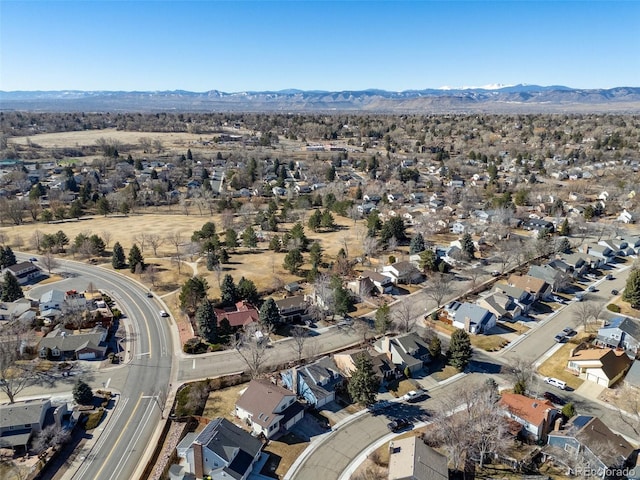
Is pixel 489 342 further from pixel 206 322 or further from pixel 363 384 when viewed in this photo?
pixel 206 322

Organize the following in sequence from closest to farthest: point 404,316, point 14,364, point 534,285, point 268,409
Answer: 1. point 268,409
2. point 14,364
3. point 404,316
4. point 534,285

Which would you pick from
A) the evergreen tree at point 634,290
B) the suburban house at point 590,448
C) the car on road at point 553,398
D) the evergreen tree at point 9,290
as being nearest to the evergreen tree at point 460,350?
the car on road at point 553,398

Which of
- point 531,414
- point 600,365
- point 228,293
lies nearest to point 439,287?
point 600,365

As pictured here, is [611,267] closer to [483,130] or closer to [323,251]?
[323,251]

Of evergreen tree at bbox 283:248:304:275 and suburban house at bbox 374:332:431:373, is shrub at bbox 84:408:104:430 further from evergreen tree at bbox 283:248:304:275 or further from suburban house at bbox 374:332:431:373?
evergreen tree at bbox 283:248:304:275

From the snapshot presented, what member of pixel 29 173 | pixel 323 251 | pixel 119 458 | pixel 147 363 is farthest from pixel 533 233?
pixel 29 173

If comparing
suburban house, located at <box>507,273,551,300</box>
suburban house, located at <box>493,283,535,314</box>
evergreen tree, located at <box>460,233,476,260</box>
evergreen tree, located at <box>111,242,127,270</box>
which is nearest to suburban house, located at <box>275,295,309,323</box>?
suburban house, located at <box>493,283,535,314</box>
